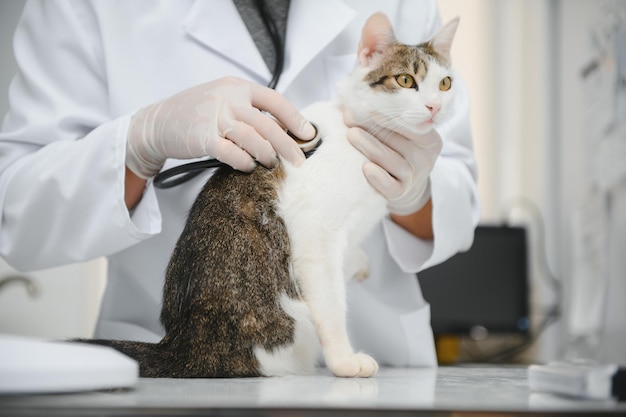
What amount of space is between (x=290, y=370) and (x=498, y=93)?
83.8 inches

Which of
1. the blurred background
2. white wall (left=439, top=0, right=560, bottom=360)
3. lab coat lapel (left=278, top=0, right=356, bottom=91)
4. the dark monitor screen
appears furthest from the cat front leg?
white wall (left=439, top=0, right=560, bottom=360)

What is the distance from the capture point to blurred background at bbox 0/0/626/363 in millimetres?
1905

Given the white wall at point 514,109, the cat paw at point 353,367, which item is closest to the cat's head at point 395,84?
the cat paw at point 353,367

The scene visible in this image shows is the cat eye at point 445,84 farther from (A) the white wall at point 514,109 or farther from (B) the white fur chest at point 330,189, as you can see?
(A) the white wall at point 514,109

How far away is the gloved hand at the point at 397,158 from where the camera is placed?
821 millimetres

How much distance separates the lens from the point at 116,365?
0.50 meters

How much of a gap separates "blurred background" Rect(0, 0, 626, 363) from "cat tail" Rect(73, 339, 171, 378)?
1.17 metres

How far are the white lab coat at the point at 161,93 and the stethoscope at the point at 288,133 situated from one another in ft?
0.06

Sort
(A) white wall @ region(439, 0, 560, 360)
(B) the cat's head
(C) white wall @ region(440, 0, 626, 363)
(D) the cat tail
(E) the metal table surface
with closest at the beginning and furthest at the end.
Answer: (E) the metal table surface, (D) the cat tail, (B) the cat's head, (C) white wall @ region(440, 0, 626, 363), (A) white wall @ region(439, 0, 560, 360)

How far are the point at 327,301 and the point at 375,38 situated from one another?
0.34 meters

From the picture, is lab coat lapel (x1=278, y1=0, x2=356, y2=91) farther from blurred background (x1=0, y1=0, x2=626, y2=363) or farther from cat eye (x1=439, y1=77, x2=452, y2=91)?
blurred background (x1=0, y1=0, x2=626, y2=363)

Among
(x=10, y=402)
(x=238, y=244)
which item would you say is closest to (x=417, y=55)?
(x=238, y=244)

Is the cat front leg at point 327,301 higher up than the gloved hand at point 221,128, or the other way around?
the gloved hand at point 221,128

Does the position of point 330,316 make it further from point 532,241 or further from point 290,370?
point 532,241
